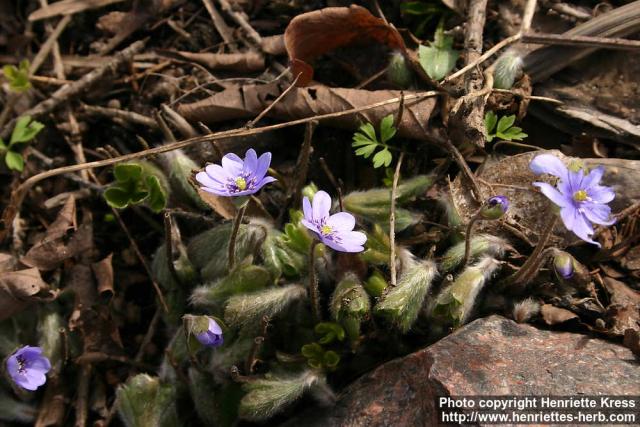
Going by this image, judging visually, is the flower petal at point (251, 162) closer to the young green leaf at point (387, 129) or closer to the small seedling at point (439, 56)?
the young green leaf at point (387, 129)

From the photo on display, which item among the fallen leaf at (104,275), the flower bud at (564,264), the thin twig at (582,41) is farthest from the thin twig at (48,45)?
the flower bud at (564,264)

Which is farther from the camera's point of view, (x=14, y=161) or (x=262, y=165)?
(x=14, y=161)

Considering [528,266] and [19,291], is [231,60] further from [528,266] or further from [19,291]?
[528,266]

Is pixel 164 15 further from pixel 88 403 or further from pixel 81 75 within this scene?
pixel 88 403

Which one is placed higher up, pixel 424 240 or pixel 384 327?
pixel 424 240

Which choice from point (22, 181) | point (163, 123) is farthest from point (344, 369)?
point (22, 181)

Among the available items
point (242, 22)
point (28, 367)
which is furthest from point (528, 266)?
point (28, 367)

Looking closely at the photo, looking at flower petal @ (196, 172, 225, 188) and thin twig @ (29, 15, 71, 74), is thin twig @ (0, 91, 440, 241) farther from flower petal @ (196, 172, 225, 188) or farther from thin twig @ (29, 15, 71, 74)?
thin twig @ (29, 15, 71, 74)
